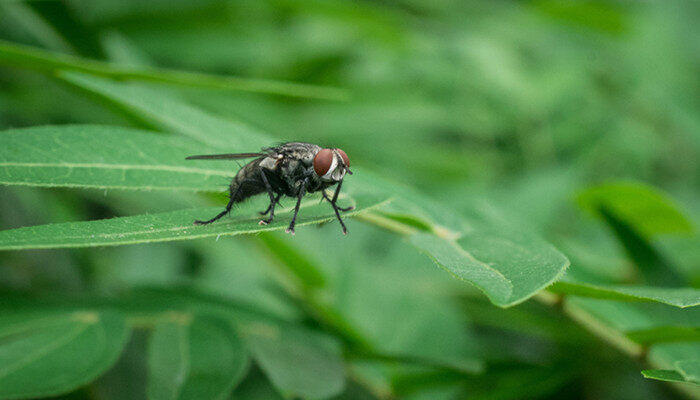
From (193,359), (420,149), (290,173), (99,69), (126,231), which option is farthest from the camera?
(420,149)

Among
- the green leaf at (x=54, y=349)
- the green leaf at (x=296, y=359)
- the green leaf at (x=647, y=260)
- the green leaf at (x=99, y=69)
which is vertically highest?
the green leaf at (x=99, y=69)

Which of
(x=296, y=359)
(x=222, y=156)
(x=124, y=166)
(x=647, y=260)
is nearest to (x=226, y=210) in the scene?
(x=222, y=156)

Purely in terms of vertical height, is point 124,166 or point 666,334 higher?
point 124,166

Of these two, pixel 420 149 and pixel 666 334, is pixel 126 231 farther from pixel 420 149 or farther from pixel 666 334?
pixel 420 149

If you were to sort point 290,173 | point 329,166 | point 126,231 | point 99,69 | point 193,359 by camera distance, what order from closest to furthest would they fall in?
point 126,231
point 193,359
point 99,69
point 329,166
point 290,173

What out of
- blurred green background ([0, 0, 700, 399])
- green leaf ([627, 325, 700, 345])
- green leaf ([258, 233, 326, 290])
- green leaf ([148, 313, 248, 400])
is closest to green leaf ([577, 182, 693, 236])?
blurred green background ([0, 0, 700, 399])

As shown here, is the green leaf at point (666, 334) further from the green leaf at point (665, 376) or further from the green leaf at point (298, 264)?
the green leaf at point (298, 264)

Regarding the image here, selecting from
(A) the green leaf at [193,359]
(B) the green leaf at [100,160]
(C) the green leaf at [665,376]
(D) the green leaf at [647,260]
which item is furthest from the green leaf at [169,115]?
(D) the green leaf at [647,260]

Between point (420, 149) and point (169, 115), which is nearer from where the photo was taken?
point (169, 115)

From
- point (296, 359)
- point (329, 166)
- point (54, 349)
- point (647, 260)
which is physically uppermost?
point (329, 166)
